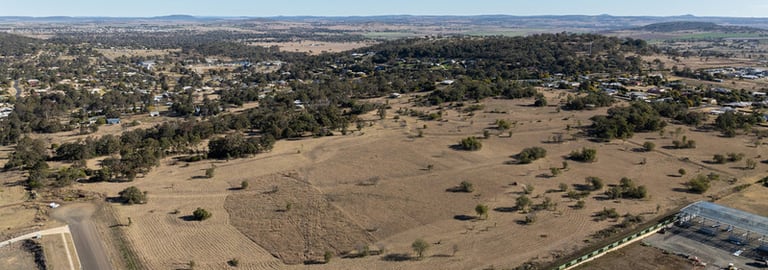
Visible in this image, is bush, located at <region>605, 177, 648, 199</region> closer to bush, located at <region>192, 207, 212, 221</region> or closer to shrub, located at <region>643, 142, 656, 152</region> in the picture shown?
shrub, located at <region>643, 142, 656, 152</region>

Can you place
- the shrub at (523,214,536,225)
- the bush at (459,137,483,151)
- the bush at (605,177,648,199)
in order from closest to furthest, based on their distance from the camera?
the shrub at (523,214,536,225) → the bush at (605,177,648,199) → the bush at (459,137,483,151)

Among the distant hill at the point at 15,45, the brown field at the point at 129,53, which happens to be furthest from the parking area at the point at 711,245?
the distant hill at the point at 15,45

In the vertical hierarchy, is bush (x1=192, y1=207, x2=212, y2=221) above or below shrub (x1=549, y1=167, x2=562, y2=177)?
below

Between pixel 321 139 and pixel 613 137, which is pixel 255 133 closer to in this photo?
pixel 321 139

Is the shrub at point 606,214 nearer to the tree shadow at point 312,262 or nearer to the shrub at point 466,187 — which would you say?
the shrub at point 466,187

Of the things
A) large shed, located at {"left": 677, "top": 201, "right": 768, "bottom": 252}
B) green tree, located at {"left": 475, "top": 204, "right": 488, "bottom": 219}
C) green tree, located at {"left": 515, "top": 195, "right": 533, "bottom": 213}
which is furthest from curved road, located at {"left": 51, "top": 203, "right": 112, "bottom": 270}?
large shed, located at {"left": 677, "top": 201, "right": 768, "bottom": 252}

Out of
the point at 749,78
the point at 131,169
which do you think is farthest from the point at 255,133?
the point at 749,78
